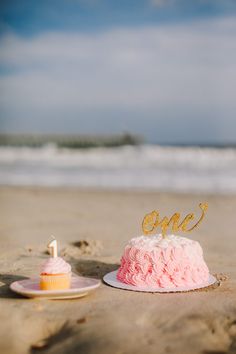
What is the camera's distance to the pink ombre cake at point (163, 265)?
4.78m

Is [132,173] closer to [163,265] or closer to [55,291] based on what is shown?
[163,265]

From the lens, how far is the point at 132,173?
15.4 metres

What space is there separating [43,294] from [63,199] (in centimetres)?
660

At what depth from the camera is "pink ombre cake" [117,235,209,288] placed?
4777 mm

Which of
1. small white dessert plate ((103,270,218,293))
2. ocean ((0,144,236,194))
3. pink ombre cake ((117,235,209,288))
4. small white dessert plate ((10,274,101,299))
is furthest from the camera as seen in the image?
ocean ((0,144,236,194))

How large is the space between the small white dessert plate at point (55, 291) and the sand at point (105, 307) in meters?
0.06

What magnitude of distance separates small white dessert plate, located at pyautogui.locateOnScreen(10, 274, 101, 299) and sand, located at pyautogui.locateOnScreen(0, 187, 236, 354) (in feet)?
0.19

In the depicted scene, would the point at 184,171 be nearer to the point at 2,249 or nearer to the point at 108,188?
the point at 108,188

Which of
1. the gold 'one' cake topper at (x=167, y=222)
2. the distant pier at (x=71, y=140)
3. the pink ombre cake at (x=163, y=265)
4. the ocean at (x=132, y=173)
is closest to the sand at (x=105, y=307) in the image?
the pink ombre cake at (x=163, y=265)

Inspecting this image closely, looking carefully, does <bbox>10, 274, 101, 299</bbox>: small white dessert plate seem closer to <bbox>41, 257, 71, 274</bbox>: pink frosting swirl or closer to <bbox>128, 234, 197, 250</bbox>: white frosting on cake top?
<bbox>41, 257, 71, 274</bbox>: pink frosting swirl

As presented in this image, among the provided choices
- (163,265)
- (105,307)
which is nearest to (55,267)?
(105,307)

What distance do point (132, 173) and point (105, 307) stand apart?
11216mm

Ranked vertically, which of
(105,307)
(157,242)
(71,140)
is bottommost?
(105,307)

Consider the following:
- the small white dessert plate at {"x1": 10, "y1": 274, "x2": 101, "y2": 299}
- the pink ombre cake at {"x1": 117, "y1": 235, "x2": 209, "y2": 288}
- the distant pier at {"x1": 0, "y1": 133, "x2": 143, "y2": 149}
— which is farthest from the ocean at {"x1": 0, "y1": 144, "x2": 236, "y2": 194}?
the distant pier at {"x1": 0, "y1": 133, "x2": 143, "y2": 149}
